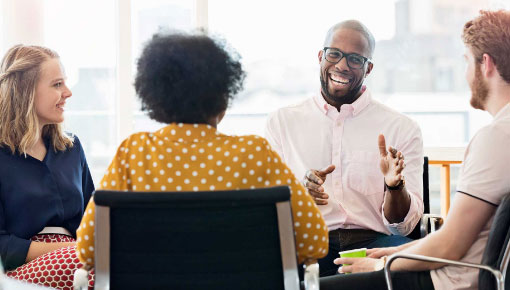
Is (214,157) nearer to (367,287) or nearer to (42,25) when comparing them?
(367,287)

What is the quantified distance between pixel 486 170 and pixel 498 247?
0.63 ft

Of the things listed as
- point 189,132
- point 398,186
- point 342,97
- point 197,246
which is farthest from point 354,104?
point 197,246

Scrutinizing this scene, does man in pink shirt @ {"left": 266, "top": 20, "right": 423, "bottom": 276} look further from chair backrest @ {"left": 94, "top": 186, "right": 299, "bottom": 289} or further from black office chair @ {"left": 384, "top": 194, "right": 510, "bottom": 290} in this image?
chair backrest @ {"left": 94, "top": 186, "right": 299, "bottom": 289}

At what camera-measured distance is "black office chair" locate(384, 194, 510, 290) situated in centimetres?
166

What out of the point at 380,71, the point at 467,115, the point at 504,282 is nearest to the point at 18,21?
the point at 380,71

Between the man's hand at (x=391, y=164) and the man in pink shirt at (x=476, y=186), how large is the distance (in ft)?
1.23

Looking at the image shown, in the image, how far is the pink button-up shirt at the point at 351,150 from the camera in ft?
8.54

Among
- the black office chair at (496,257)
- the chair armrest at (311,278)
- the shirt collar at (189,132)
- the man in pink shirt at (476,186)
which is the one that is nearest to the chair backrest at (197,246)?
the chair armrest at (311,278)

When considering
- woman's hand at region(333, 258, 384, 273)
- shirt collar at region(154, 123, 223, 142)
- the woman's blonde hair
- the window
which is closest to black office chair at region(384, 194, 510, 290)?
woman's hand at region(333, 258, 384, 273)

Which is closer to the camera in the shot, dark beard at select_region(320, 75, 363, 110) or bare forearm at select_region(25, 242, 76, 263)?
bare forearm at select_region(25, 242, 76, 263)

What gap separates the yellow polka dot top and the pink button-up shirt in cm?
104

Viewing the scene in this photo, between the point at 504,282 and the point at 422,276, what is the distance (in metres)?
0.25

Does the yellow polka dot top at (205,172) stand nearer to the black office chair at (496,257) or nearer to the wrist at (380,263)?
the black office chair at (496,257)

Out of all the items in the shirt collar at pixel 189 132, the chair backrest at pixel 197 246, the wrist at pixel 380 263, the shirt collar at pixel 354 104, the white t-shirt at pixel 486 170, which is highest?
the shirt collar at pixel 354 104
